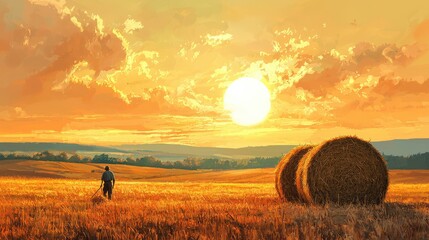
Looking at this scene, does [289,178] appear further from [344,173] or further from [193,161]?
[193,161]

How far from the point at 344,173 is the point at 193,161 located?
64.3m

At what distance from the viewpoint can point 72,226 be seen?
11.5 metres

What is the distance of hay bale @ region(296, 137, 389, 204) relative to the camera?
1858 cm

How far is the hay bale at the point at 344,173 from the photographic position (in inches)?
731

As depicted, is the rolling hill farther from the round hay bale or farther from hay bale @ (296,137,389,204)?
hay bale @ (296,137,389,204)

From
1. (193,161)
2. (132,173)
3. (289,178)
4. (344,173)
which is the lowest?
(132,173)

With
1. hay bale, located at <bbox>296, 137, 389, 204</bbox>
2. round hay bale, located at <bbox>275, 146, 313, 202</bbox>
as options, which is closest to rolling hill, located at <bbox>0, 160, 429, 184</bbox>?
round hay bale, located at <bbox>275, 146, 313, 202</bbox>

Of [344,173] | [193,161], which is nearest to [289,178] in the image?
[344,173]

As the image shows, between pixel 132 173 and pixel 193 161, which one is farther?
pixel 193 161

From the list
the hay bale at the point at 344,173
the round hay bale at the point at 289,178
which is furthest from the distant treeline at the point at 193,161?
the hay bale at the point at 344,173

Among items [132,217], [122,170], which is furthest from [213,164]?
[132,217]

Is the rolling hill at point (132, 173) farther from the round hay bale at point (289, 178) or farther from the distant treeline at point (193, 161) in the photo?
the round hay bale at point (289, 178)

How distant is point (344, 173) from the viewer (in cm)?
1894

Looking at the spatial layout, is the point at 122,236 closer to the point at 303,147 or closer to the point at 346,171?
the point at 346,171
